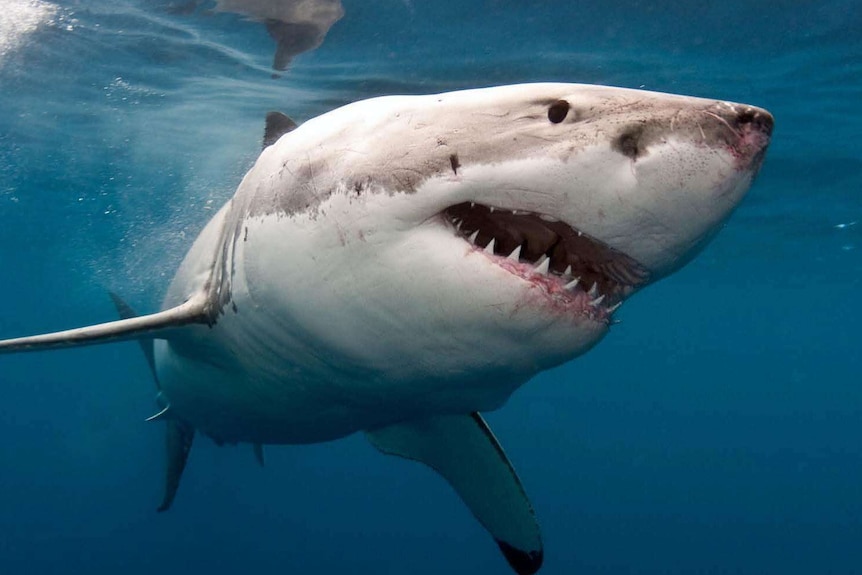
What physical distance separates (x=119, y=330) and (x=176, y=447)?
5319 millimetres

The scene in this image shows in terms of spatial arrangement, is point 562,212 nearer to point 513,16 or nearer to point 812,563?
point 513,16

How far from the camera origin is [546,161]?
210 cm

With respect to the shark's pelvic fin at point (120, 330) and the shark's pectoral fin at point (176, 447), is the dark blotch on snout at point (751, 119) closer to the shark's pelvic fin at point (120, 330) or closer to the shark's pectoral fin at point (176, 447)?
the shark's pelvic fin at point (120, 330)

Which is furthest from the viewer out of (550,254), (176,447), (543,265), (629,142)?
(176,447)

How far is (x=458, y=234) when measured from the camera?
7.73 feet

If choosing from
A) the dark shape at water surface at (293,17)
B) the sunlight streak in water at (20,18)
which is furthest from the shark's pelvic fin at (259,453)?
the sunlight streak in water at (20,18)

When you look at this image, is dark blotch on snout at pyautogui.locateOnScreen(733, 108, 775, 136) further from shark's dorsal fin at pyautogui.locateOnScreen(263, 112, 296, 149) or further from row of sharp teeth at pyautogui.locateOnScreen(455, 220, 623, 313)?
shark's dorsal fin at pyautogui.locateOnScreen(263, 112, 296, 149)

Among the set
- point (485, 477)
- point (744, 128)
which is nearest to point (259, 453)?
point (485, 477)

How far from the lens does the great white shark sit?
6.65ft

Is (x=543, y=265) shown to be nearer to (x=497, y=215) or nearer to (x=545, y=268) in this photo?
(x=545, y=268)

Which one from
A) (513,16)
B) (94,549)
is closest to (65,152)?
(513,16)

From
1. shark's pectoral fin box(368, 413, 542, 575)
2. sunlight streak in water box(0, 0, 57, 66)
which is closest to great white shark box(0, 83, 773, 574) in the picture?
shark's pectoral fin box(368, 413, 542, 575)

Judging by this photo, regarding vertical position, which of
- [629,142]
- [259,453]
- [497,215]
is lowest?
[259,453]

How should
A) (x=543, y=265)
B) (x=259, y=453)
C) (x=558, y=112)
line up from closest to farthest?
(x=558, y=112)
(x=543, y=265)
(x=259, y=453)
